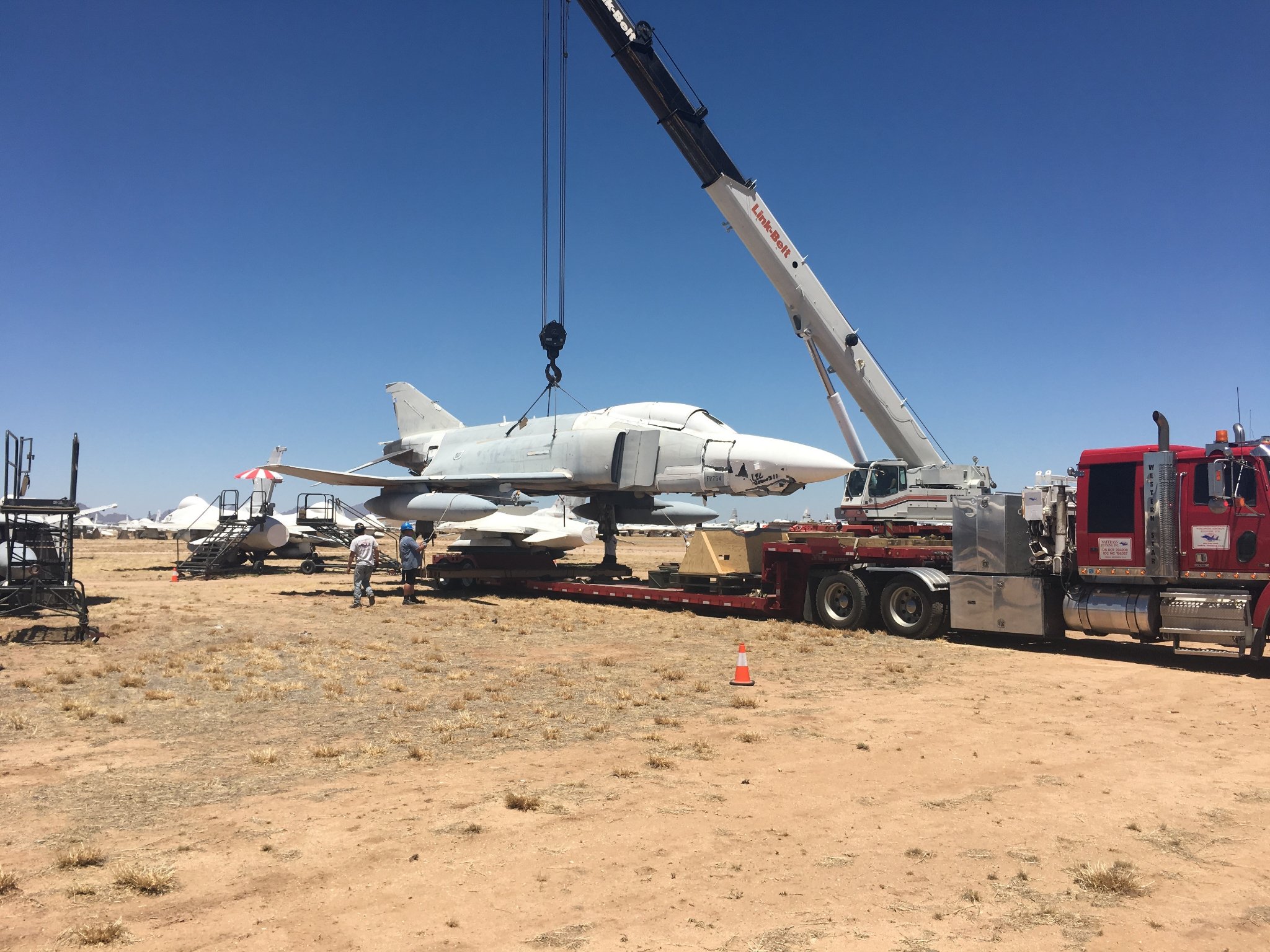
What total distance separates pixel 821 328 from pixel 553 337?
19.0 ft

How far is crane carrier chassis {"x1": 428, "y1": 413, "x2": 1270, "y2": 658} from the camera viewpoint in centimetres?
1032

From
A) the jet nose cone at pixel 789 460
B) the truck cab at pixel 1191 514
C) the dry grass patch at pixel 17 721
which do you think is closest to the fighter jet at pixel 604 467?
the jet nose cone at pixel 789 460

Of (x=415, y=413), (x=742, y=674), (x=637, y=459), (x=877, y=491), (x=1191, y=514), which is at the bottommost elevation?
(x=742, y=674)

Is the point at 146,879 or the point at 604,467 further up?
the point at 604,467

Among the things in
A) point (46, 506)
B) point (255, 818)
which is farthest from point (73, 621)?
point (255, 818)

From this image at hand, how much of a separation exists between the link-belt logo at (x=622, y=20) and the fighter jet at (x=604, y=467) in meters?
7.66

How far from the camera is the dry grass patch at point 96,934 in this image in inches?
144

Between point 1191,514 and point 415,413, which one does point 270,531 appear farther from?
point 1191,514

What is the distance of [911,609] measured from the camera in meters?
13.4

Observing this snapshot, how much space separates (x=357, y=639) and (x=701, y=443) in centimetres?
849

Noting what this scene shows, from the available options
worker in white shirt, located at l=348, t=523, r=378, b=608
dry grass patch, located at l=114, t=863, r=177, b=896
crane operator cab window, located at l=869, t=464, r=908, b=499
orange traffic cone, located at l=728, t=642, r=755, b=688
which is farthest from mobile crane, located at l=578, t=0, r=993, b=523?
dry grass patch, located at l=114, t=863, r=177, b=896

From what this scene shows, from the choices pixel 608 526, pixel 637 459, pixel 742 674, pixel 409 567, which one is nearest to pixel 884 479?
pixel 637 459

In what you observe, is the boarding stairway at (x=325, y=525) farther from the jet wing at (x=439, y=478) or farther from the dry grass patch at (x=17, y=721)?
the dry grass patch at (x=17, y=721)

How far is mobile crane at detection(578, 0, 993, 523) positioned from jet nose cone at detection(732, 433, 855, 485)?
696 millimetres
